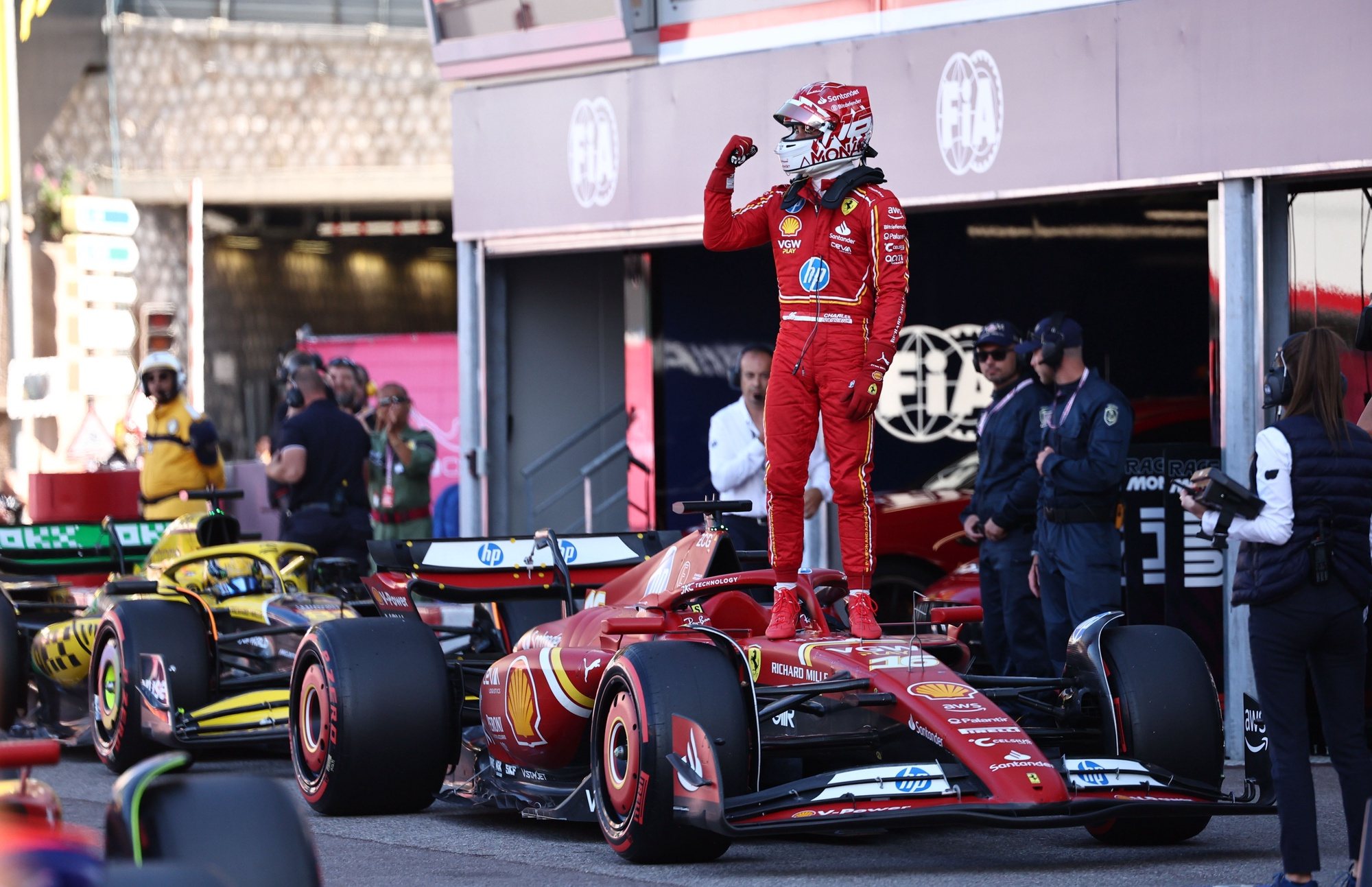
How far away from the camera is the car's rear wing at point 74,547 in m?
10.7

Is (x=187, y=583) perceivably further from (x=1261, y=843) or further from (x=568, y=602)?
(x=1261, y=843)

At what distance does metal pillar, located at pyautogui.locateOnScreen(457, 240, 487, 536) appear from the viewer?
→ 43.0 feet

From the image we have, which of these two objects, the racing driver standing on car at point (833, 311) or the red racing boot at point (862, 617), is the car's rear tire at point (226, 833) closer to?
the red racing boot at point (862, 617)

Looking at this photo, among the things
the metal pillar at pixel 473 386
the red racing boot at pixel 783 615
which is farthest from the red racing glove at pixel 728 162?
the metal pillar at pixel 473 386

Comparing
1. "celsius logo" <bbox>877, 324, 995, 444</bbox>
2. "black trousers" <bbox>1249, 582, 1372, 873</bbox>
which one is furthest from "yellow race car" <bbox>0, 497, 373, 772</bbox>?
"celsius logo" <bbox>877, 324, 995, 444</bbox>

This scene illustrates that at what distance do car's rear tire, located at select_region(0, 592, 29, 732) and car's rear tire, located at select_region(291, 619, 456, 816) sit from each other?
103 inches

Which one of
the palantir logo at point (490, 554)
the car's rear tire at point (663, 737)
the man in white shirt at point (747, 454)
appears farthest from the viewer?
the man in white shirt at point (747, 454)

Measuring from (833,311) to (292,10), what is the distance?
1986 cm

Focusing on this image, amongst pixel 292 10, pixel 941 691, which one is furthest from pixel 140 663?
pixel 292 10

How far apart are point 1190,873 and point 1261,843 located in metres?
0.80

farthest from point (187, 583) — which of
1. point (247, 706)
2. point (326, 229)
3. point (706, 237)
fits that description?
point (326, 229)

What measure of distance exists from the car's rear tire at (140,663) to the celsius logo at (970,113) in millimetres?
4555

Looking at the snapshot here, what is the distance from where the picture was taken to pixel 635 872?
239 inches

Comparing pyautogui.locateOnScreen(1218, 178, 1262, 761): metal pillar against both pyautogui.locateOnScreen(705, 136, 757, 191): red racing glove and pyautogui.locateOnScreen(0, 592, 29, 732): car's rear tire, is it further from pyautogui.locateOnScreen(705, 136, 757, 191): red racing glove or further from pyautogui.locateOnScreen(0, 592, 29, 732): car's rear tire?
pyautogui.locateOnScreen(0, 592, 29, 732): car's rear tire
